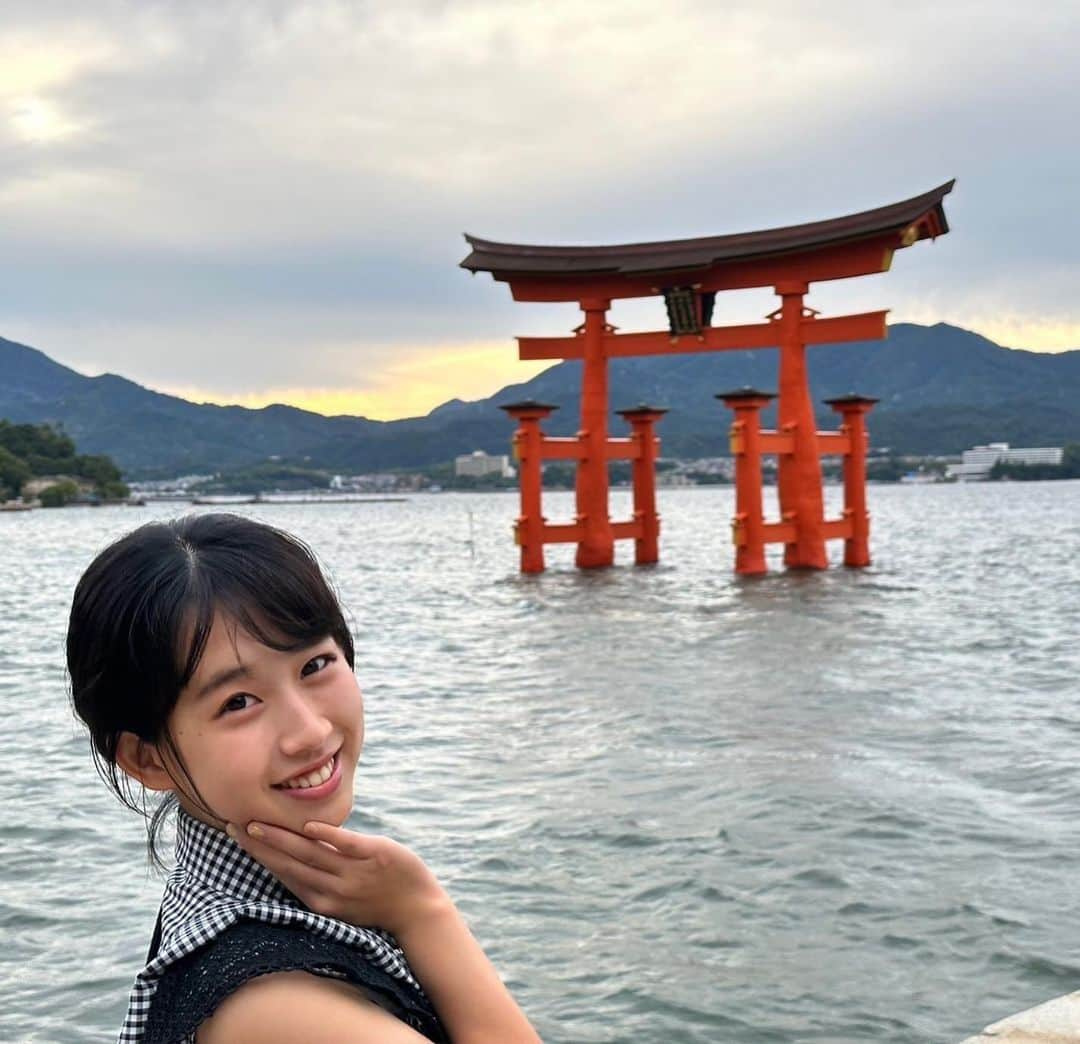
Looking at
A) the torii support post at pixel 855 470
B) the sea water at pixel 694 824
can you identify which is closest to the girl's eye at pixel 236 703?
the sea water at pixel 694 824

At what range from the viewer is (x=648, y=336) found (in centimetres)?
2017

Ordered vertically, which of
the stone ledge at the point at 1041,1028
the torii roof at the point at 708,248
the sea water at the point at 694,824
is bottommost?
the sea water at the point at 694,824

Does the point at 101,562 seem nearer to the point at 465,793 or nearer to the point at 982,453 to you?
the point at 465,793

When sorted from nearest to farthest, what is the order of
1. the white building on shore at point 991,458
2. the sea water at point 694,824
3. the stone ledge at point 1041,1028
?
the stone ledge at point 1041,1028 → the sea water at point 694,824 → the white building on shore at point 991,458

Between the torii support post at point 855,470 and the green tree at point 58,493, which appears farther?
the green tree at point 58,493

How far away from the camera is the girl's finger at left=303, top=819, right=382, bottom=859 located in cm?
124

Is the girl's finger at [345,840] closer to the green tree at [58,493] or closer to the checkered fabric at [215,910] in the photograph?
the checkered fabric at [215,910]

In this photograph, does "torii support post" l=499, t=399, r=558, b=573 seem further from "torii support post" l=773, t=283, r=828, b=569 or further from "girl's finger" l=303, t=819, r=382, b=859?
"girl's finger" l=303, t=819, r=382, b=859

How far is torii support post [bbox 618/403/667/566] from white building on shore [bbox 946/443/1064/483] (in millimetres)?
98990

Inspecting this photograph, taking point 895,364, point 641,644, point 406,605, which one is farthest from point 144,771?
point 895,364

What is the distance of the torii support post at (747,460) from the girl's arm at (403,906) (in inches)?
676

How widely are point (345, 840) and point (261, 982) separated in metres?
0.16

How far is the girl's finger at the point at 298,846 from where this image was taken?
4.09 feet

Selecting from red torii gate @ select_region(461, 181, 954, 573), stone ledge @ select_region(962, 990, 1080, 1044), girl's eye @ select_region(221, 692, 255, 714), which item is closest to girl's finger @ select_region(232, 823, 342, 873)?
girl's eye @ select_region(221, 692, 255, 714)
